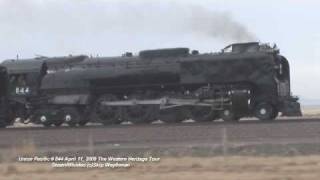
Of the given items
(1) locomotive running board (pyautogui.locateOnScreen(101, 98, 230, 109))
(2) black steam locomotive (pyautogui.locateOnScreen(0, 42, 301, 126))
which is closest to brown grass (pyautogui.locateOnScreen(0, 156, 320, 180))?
(1) locomotive running board (pyautogui.locateOnScreen(101, 98, 230, 109))

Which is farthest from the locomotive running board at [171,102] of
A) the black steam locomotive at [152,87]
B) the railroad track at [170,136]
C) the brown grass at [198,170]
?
the brown grass at [198,170]

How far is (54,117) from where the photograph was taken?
29750mm

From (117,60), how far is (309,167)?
695 inches

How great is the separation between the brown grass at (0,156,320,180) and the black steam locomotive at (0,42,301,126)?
12490mm

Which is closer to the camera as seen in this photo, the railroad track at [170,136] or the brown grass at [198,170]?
the brown grass at [198,170]

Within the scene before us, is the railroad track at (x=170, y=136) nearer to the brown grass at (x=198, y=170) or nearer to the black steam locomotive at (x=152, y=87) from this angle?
the brown grass at (x=198, y=170)

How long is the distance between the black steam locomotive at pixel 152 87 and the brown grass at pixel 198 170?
12490mm

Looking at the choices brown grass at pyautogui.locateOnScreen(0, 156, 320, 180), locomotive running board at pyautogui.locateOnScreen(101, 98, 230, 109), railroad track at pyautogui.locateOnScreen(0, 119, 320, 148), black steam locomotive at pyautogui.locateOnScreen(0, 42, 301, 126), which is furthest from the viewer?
black steam locomotive at pyautogui.locateOnScreen(0, 42, 301, 126)

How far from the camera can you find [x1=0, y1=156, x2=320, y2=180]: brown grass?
13387 millimetres

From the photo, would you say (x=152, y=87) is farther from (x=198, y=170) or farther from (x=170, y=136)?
(x=198, y=170)

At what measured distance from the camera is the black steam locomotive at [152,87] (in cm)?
2869

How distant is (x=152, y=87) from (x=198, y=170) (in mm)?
15937

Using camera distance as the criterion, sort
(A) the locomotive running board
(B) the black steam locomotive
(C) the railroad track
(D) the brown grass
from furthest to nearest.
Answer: (B) the black steam locomotive → (A) the locomotive running board → (C) the railroad track → (D) the brown grass

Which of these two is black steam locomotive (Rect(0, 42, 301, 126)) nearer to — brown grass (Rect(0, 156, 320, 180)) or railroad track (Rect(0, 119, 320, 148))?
railroad track (Rect(0, 119, 320, 148))
